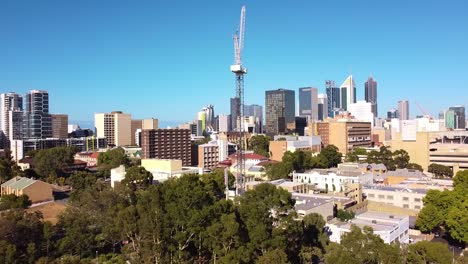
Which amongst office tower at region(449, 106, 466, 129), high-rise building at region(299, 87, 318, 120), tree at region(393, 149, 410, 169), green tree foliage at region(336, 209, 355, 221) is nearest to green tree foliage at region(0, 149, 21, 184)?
green tree foliage at region(336, 209, 355, 221)

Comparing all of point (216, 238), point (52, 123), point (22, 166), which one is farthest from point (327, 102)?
point (216, 238)

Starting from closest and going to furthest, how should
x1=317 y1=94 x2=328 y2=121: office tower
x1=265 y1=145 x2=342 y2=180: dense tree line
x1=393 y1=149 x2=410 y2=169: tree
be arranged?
1. x1=265 y1=145 x2=342 y2=180: dense tree line
2. x1=393 y1=149 x2=410 y2=169: tree
3. x1=317 y1=94 x2=328 y2=121: office tower

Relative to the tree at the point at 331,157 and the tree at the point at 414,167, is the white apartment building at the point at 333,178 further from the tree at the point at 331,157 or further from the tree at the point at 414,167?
the tree at the point at 414,167

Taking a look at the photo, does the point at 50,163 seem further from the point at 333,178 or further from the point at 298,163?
the point at 333,178

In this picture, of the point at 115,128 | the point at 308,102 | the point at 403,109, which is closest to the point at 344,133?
the point at 115,128

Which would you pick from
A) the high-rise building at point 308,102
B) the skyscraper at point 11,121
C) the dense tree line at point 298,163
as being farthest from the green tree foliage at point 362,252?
the high-rise building at point 308,102

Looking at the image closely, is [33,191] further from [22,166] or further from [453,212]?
[453,212]

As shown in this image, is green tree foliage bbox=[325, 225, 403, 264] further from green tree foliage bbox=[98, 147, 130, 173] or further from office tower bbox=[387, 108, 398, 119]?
office tower bbox=[387, 108, 398, 119]
